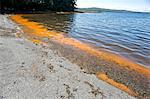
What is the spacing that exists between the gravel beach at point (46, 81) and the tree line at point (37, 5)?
212 feet

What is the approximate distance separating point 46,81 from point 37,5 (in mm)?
84771

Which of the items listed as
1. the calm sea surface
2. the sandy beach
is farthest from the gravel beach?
the calm sea surface

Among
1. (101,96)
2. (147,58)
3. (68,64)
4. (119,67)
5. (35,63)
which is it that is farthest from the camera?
(147,58)

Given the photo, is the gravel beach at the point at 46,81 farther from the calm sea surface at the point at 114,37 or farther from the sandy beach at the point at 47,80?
the calm sea surface at the point at 114,37

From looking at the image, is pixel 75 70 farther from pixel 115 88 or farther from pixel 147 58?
pixel 147 58

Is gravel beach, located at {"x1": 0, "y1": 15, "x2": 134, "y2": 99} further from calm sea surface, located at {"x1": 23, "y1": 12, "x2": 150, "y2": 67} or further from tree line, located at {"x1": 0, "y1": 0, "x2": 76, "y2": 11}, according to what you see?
tree line, located at {"x1": 0, "y1": 0, "x2": 76, "y2": 11}

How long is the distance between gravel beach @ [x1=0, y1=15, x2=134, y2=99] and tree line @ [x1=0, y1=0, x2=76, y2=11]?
64.5 metres

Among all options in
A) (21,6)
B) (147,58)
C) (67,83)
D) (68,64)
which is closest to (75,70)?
(68,64)

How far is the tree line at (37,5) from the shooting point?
75.0 meters

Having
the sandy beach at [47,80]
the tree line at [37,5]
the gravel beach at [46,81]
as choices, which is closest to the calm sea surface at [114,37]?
the sandy beach at [47,80]

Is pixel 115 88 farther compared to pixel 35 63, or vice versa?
pixel 35 63

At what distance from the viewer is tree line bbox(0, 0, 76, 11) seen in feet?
246

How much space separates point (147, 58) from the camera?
58.1 feet

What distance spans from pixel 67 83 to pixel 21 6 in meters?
76.1
